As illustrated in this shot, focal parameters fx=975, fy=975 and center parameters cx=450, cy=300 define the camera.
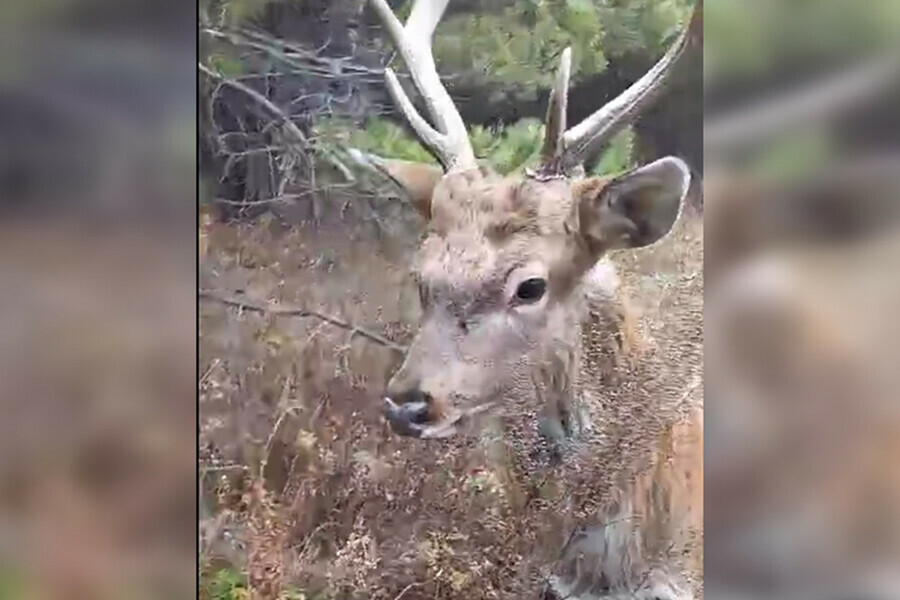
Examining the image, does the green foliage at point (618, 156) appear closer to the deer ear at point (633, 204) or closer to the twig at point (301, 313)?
the deer ear at point (633, 204)

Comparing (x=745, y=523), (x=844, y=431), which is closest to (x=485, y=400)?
(x=745, y=523)

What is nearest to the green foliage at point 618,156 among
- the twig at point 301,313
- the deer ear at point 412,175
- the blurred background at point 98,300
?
the deer ear at point 412,175

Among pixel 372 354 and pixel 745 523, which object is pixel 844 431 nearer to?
pixel 745 523

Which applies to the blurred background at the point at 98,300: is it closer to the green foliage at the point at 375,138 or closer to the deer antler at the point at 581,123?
the green foliage at the point at 375,138

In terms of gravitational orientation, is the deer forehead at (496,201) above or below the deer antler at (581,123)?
below

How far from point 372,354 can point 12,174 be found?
1.86 feet

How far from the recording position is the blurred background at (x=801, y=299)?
4.73 feet

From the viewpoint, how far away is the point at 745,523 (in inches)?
58.0

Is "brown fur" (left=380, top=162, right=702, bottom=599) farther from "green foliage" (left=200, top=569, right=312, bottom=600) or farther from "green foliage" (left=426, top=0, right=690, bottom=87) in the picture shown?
"green foliage" (left=200, top=569, right=312, bottom=600)

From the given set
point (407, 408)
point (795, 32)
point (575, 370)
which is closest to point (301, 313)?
point (407, 408)

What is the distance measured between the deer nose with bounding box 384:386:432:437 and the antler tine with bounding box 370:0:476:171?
34 centimetres

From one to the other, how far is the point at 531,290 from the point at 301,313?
33cm

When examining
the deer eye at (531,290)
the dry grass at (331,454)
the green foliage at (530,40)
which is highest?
the green foliage at (530,40)

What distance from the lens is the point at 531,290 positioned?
4.59ft
